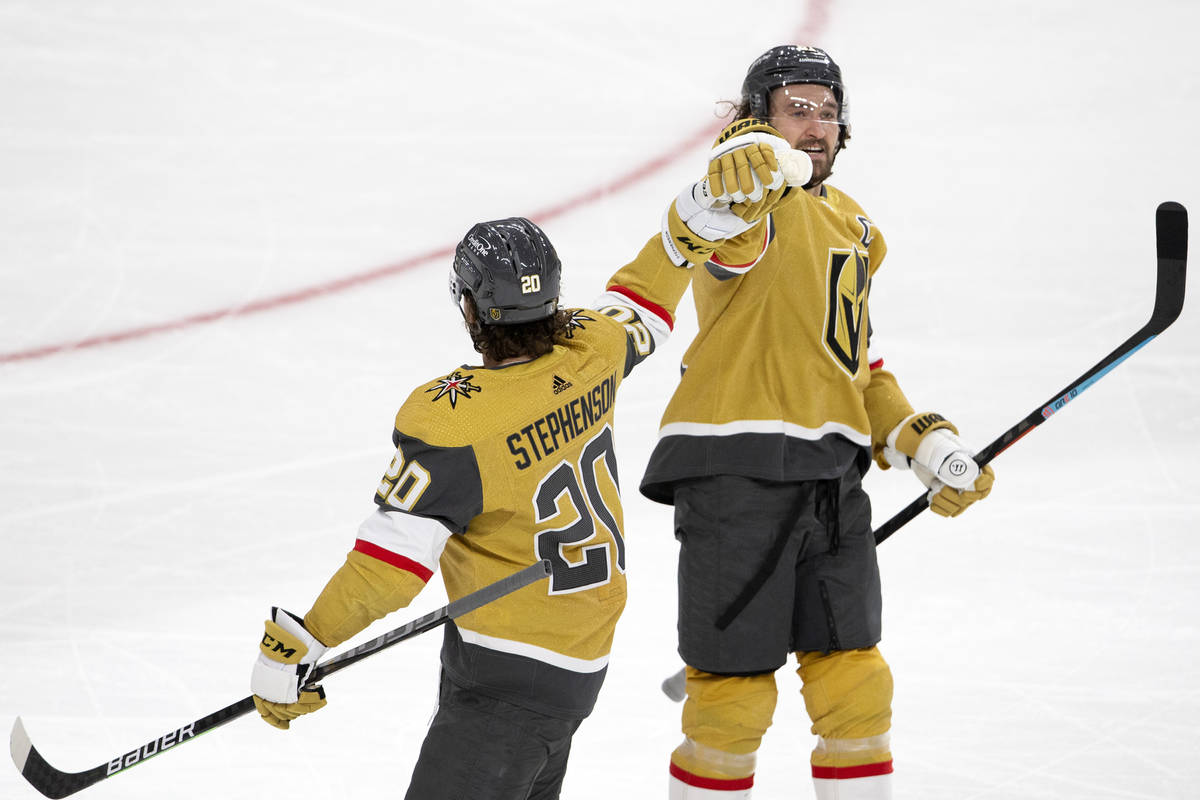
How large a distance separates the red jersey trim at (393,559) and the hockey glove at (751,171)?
74 cm

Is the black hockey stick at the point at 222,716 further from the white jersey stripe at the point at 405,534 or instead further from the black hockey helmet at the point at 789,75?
the black hockey helmet at the point at 789,75

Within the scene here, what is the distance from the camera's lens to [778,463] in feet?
7.77

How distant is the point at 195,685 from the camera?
323 centimetres

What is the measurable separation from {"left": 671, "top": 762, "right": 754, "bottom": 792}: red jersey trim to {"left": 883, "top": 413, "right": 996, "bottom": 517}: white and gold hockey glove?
0.59 metres

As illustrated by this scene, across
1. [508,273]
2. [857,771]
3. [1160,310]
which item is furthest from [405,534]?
[1160,310]

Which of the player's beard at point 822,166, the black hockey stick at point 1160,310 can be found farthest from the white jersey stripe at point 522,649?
the player's beard at point 822,166

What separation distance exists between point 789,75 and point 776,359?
0.50m

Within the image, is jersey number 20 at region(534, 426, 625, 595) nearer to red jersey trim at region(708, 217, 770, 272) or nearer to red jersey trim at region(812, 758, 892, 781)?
red jersey trim at region(708, 217, 770, 272)

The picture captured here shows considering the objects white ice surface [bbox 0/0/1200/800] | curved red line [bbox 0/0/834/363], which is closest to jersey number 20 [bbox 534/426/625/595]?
white ice surface [bbox 0/0/1200/800]

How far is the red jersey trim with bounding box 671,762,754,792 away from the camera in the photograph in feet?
7.53

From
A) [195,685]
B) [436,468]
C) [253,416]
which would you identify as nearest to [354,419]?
[253,416]

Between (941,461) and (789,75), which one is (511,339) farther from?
(941,461)

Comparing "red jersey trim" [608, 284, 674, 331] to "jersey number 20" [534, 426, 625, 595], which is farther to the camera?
"red jersey trim" [608, 284, 674, 331]

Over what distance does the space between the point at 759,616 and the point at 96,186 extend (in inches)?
140
